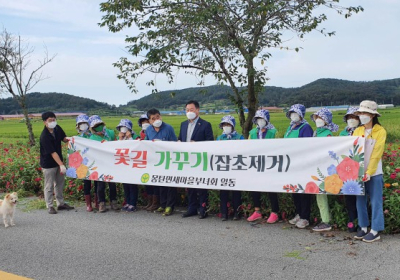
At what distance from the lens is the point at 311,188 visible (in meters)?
5.68

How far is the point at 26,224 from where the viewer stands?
6719 millimetres

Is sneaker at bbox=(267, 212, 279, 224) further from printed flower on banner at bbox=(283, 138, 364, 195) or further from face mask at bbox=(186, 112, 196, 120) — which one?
face mask at bbox=(186, 112, 196, 120)

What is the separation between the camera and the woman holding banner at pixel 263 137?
20.3ft

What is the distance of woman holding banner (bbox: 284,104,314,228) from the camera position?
5867 millimetres

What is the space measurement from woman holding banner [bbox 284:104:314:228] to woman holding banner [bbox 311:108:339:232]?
0.15 meters

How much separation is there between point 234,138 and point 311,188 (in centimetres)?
156

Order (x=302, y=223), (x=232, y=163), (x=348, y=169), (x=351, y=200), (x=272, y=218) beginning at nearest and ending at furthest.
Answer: (x=348, y=169) → (x=351, y=200) → (x=302, y=223) → (x=272, y=218) → (x=232, y=163)

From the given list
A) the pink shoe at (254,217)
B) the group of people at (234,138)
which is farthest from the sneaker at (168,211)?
the pink shoe at (254,217)

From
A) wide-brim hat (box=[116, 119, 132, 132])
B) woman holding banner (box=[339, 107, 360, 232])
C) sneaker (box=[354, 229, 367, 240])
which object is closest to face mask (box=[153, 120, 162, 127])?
wide-brim hat (box=[116, 119, 132, 132])

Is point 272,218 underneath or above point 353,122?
underneath

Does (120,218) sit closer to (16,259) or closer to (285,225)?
(16,259)

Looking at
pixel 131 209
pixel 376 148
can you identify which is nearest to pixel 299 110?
pixel 376 148

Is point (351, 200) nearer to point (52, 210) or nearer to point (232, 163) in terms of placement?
point (232, 163)

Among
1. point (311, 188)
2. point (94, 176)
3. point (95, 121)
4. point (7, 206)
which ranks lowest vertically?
point (7, 206)
